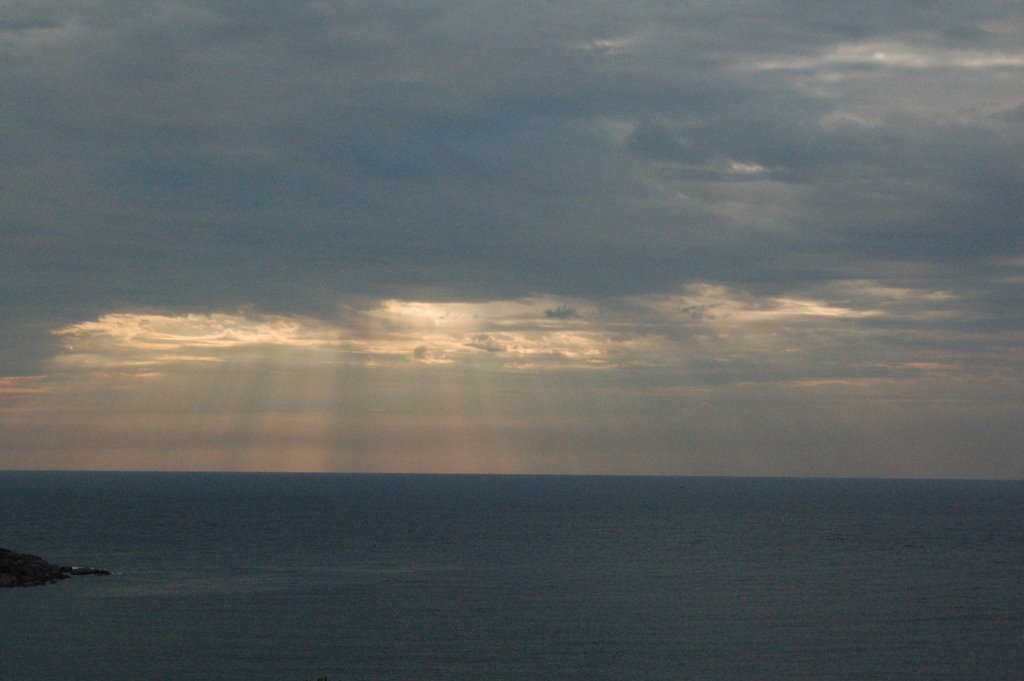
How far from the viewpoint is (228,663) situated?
69.1 meters

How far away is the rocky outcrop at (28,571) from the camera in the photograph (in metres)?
100

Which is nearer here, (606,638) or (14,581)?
(606,638)

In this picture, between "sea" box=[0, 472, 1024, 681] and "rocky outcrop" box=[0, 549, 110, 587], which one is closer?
"sea" box=[0, 472, 1024, 681]

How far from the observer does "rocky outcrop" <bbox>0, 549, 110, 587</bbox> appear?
100375 millimetres

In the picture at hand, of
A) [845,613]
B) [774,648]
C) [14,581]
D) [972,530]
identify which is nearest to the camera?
[774,648]

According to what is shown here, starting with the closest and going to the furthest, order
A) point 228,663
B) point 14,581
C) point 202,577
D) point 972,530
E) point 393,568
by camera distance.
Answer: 1. point 228,663
2. point 14,581
3. point 202,577
4. point 393,568
5. point 972,530

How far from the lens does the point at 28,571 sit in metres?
103

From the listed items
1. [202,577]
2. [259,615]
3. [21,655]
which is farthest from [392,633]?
[202,577]

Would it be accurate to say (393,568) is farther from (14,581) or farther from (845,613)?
(845,613)

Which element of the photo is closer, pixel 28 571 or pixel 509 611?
pixel 509 611

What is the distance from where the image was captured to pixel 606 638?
79812mm

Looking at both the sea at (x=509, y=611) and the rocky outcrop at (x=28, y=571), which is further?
the rocky outcrop at (x=28, y=571)

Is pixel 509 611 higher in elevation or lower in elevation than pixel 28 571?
lower

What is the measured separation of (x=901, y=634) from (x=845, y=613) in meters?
9.53
